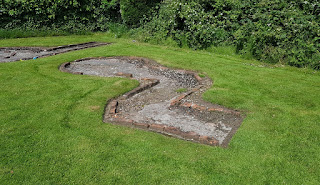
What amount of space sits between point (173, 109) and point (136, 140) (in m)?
1.58

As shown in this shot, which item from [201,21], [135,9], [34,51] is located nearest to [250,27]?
[201,21]

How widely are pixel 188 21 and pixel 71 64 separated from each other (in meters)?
5.38

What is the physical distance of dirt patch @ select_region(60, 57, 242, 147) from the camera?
4633 mm

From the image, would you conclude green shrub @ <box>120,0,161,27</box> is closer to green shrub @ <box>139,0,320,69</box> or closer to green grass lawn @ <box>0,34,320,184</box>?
green shrub @ <box>139,0,320,69</box>

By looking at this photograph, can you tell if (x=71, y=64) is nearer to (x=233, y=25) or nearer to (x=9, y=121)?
(x=9, y=121)

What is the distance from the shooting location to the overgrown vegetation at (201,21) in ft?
30.5

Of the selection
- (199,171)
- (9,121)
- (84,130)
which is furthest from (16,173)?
(199,171)

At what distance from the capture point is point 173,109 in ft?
18.5

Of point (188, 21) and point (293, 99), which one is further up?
point (188, 21)

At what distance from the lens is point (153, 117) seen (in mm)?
5254

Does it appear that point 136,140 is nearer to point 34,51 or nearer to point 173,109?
point 173,109

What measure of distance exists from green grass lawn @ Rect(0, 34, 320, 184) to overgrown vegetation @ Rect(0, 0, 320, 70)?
2523 millimetres

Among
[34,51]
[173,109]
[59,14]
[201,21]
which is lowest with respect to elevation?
[34,51]

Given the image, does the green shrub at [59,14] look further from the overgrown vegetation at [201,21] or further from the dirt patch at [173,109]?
the dirt patch at [173,109]
